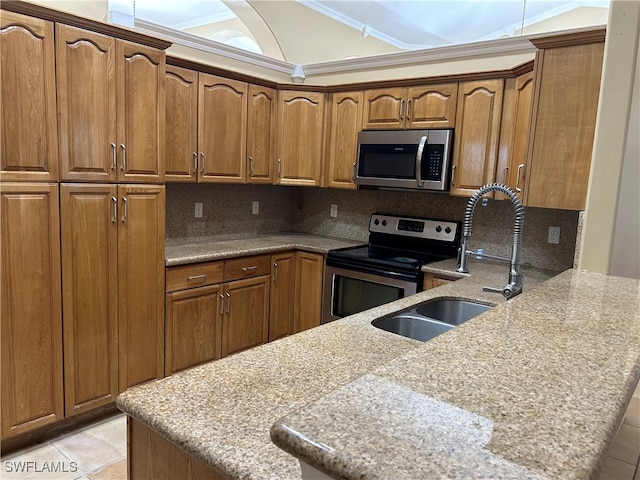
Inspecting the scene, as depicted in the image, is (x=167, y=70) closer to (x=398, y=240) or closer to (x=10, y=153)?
(x=10, y=153)

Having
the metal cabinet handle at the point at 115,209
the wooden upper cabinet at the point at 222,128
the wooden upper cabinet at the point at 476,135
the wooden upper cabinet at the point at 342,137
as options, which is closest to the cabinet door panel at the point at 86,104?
the metal cabinet handle at the point at 115,209

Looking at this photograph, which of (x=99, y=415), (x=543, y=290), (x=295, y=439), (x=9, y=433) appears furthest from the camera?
(x=99, y=415)

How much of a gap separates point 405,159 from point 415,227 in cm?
60

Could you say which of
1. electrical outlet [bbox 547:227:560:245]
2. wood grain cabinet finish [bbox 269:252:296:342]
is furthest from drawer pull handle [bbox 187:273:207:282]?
electrical outlet [bbox 547:227:560:245]

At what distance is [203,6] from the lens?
4.10m

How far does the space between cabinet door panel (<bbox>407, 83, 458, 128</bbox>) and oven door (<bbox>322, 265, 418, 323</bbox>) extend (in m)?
1.17

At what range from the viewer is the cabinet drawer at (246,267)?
3141 mm

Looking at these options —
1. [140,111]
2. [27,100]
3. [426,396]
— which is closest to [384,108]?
[140,111]

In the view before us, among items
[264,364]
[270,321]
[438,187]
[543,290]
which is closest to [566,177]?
[438,187]

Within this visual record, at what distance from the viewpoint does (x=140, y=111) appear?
250cm

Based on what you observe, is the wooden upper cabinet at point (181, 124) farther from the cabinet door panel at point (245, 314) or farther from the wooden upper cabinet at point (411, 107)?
the wooden upper cabinet at point (411, 107)

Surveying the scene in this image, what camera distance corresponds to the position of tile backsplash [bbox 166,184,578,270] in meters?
3.07

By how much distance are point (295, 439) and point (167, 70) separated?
2.87m

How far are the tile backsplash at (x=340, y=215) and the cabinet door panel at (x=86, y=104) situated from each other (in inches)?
39.1
